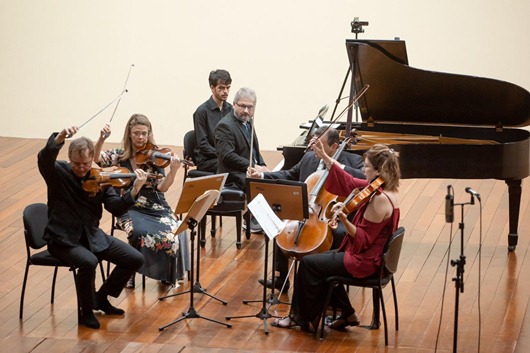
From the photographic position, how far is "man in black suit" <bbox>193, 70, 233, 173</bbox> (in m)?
7.99

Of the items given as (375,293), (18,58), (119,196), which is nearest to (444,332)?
(375,293)

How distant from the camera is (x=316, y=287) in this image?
238 inches

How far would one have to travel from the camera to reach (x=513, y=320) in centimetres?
632

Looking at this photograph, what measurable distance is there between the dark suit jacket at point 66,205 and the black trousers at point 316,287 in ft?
4.04

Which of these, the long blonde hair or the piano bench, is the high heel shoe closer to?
the piano bench

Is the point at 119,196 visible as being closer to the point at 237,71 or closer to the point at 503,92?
the point at 503,92

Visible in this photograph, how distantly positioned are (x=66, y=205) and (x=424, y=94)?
3.01 metres

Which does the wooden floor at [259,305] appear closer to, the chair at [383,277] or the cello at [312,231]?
the chair at [383,277]

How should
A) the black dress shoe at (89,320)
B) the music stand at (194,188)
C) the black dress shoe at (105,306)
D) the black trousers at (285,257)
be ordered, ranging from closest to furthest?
the music stand at (194,188) < the black dress shoe at (89,320) < the black dress shoe at (105,306) < the black trousers at (285,257)

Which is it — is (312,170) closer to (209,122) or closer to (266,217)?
(266,217)

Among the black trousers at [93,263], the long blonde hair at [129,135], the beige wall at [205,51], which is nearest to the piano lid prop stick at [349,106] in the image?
the long blonde hair at [129,135]

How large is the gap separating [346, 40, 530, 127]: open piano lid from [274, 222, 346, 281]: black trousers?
57.6 inches

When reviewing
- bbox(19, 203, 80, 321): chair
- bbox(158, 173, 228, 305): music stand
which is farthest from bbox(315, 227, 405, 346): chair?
bbox(19, 203, 80, 321): chair

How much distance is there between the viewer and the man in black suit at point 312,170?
21.6 ft
